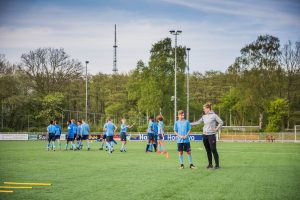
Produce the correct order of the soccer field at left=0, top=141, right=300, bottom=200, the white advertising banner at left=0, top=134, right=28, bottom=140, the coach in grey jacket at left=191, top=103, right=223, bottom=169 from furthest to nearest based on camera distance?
the white advertising banner at left=0, top=134, right=28, bottom=140 → the coach in grey jacket at left=191, top=103, right=223, bottom=169 → the soccer field at left=0, top=141, right=300, bottom=200

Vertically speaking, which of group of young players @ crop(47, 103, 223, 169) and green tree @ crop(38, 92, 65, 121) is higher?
green tree @ crop(38, 92, 65, 121)

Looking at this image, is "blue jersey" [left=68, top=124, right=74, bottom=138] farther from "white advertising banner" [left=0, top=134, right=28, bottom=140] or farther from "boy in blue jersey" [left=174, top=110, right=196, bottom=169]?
"white advertising banner" [left=0, top=134, right=28, bottom=140]

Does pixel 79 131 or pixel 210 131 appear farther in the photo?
pixel 79 131

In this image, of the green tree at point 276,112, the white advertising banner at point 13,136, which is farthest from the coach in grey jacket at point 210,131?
the green tree at point 276,112

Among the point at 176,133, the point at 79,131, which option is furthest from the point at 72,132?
the point at 176,133

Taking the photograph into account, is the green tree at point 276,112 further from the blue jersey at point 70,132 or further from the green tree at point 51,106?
the blue jersey at point 70,132

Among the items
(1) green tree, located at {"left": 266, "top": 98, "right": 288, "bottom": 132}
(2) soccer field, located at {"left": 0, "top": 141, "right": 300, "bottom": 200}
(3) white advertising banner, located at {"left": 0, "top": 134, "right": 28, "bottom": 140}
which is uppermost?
(1) green tree, located at {"left": 266, "top": 98, "right": 288, "bottom": 132}

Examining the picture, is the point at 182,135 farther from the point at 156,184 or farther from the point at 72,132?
the point at 72,132

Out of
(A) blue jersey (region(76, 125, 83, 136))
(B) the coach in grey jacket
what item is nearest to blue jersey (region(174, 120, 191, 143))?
(B) the coach in grey jacket

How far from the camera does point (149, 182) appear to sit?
11.6 m

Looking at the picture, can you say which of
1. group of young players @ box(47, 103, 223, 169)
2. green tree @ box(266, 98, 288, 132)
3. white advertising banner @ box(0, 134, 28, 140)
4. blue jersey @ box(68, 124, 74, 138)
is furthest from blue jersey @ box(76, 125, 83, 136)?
green tree @ box(266, 98, 288, 132)

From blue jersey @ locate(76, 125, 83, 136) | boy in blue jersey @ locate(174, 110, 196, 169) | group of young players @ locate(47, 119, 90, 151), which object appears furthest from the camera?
blue jersey @ locate(76, 125, 83, 136)

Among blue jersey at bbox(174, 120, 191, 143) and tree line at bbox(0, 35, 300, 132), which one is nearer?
blue jersey at bbox(174, 120, 191, 143)

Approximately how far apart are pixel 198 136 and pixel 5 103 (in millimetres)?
33400
